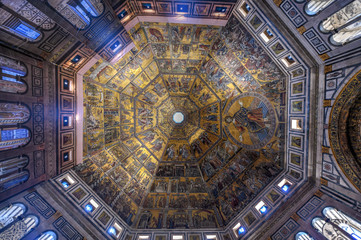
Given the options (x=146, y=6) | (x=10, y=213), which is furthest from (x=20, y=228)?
(x=146, y=6)

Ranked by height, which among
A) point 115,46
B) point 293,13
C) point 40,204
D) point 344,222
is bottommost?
point 344,222

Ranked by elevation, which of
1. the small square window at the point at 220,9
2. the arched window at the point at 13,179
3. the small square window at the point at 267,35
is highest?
the small square window at the point at 220,9

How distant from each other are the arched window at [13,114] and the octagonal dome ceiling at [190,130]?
3.66m

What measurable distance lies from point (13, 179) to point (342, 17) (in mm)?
17182

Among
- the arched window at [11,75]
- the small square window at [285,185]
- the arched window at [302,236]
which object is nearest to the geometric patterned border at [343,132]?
the small square window at [285,185]

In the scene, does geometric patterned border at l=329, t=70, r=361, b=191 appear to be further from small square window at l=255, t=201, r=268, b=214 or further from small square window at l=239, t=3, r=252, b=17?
small square window at l=239, t=3, r=252, b=17

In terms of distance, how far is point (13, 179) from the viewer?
6.82 metres

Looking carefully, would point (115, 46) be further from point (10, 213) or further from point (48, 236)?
point (48, 236)

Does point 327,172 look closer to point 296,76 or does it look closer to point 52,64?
point 296,76

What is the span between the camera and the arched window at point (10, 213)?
6.85 m

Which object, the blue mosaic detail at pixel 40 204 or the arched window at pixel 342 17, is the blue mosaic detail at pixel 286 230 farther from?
the blue mosaic detail at pixel 40 204

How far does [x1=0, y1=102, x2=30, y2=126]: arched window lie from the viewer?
20.7 feet

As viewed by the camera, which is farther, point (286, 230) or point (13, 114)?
point (286, 230)

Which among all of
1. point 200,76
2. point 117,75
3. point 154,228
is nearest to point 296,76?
point 200,76
